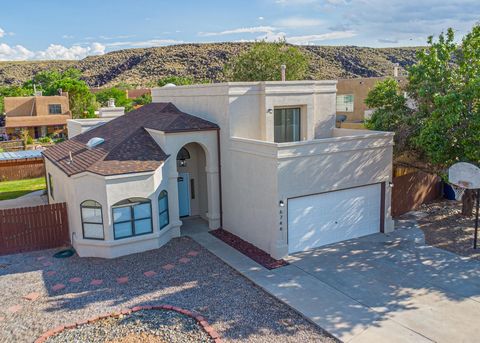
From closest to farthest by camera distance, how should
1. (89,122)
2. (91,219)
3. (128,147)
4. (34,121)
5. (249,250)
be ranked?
(91,219), (249,250), (128,147), (89,122), (34,121)

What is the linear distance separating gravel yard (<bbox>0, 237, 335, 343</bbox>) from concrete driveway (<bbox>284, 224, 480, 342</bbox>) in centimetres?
158

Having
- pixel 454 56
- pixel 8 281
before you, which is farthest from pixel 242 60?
pixel 8 281

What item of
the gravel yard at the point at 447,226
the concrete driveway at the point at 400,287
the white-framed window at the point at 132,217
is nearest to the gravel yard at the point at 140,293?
the white-framed window at the point at 132,217

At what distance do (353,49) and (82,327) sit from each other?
313 ft

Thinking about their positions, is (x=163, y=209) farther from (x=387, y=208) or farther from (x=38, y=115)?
(x=38, y=115)

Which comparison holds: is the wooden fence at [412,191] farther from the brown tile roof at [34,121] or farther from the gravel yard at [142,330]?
the brown tile roof at [34,121]

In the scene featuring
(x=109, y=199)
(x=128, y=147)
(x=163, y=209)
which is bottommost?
(x=163, y=209)

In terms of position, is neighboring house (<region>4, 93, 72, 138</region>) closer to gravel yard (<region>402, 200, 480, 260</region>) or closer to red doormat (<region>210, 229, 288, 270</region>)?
red doormat (<region>210, 229, 288, 270</region>)

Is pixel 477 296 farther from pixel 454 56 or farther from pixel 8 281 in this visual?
pixel 8 281

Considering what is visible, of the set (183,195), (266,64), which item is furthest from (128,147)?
(266,64)

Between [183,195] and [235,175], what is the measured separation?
382cm

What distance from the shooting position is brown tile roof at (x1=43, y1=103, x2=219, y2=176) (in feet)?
53.8

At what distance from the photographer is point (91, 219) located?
53.2ft

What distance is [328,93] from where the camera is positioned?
21.2 metres
